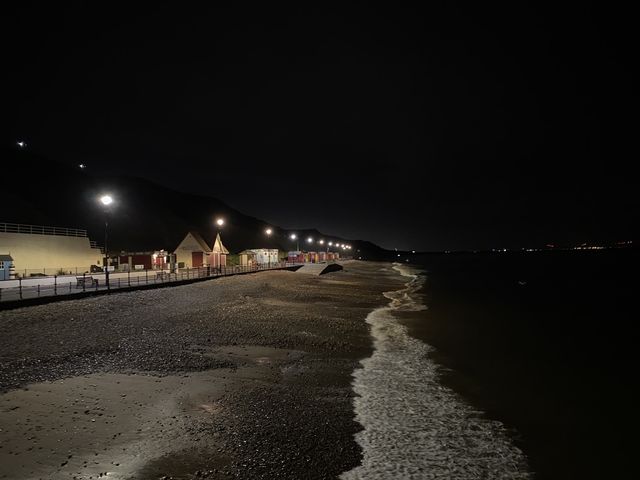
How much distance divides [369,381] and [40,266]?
34.2m

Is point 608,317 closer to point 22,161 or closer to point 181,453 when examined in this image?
point 181,453

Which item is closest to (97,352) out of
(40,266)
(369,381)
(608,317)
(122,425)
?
(122,425)

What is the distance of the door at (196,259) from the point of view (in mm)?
53534

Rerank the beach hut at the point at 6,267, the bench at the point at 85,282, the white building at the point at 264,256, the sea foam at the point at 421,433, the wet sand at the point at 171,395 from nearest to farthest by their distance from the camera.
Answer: the wet sand at the point at 171,395 → the sea foam at the point at 421,433 → the bench at the point at 85,282 → the beach hut at the point at 6,267 → the white building at the point at 264,256

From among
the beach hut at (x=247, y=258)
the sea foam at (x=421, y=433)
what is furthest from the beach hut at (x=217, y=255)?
the sea foam at (x=421, y=433)

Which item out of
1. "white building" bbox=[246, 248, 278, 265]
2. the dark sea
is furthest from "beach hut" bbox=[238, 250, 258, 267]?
the dark sea

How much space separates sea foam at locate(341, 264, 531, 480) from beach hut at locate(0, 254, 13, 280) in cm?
2966

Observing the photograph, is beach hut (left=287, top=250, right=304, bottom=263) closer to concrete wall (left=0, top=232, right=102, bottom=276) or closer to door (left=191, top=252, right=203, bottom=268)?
door (left=191, top=252, right=203, bottom=268)

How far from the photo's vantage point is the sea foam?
26.4 ft

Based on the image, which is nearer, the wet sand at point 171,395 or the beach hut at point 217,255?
the wet sand at point 171,395

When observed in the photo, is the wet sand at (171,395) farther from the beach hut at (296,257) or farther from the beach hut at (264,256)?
the beach hut at (296,257)

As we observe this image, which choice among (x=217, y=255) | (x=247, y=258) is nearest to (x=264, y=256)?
(x=247, y=258)

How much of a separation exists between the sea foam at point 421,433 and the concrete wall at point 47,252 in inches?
1262

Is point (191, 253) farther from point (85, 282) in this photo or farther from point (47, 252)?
point (85, 282)
